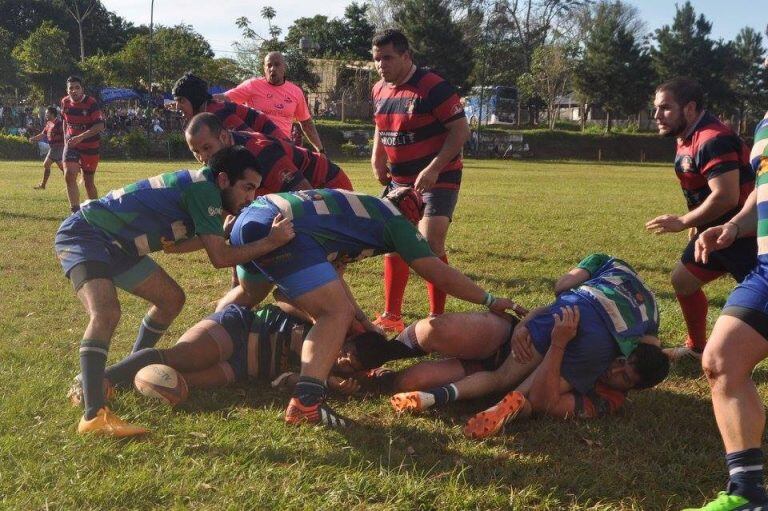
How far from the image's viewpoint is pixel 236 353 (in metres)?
4.12

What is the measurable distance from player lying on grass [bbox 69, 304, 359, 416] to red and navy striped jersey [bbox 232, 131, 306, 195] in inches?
46.7

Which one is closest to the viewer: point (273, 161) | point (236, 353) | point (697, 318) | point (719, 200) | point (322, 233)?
point (322, 233)

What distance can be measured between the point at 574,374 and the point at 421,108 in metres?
2.49

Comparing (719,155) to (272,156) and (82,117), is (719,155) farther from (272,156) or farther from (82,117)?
(82,117)

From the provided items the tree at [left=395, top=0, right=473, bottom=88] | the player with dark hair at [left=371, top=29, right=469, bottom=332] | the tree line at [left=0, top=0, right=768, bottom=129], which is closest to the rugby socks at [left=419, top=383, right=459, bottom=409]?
the player with dark hair at [left=371, top=29, right=469, bottom=332]

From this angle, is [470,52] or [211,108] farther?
[470,52]

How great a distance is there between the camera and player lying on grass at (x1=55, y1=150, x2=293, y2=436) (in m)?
Answer: 3.64

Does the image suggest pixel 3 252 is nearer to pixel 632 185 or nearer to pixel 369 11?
pixel 632 185

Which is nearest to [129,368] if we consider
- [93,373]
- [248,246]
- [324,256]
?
[93,373]

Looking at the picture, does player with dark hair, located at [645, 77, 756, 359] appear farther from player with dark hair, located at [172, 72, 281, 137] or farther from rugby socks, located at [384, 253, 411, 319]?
player with dark hair, located at [172, 72, 281, 137]

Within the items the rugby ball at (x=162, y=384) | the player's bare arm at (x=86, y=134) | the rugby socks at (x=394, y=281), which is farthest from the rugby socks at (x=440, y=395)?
the player's bare arm at (x=86, y=134)

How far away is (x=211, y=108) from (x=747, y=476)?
4.40 metres

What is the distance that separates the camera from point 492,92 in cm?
5134

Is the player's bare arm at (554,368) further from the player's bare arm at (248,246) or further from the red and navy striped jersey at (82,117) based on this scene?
the red and navy striped jersey at (82,117)
